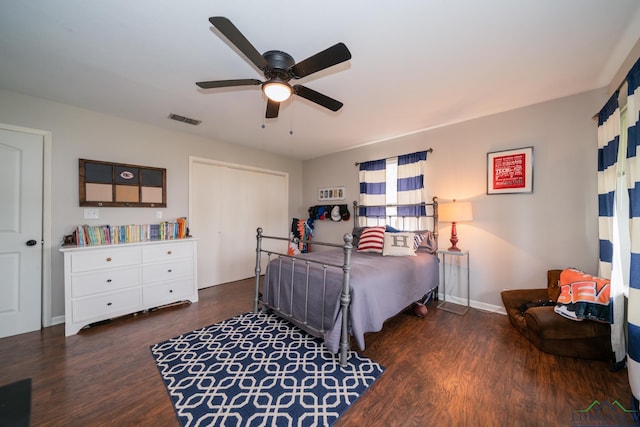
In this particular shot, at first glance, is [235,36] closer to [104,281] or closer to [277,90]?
[277,90]

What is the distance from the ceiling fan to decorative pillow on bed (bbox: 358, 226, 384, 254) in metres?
1.92

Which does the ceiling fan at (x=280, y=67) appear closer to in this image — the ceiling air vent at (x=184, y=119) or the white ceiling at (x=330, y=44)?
the white ceiling at (x=330, y=44)

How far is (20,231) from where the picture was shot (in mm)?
2471

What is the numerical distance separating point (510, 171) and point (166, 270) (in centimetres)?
445

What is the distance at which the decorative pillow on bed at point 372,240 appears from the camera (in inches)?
128

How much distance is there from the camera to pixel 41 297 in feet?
8.45

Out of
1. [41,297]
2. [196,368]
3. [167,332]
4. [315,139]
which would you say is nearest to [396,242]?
[315,139]

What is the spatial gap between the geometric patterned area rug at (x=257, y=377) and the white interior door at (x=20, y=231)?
5.44ft

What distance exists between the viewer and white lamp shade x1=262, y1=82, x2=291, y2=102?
173 cm

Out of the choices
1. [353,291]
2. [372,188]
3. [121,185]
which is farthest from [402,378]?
[121,185]

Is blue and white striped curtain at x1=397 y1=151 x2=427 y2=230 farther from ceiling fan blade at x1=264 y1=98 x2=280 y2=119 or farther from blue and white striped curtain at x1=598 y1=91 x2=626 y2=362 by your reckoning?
ceiling fan blade at x1=264 y1=98 x2=280 y2=119

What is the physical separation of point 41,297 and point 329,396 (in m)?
3.26

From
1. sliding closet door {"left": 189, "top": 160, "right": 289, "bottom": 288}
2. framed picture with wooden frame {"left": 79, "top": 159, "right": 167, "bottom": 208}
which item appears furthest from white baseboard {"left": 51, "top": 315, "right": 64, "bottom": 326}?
sliding closet door {"left": 189, "top": 160, "right": 289, "bottom": 288}

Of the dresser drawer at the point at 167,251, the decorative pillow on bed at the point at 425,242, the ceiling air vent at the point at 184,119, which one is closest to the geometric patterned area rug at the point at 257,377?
the dresser drawer at the point at 167,251
